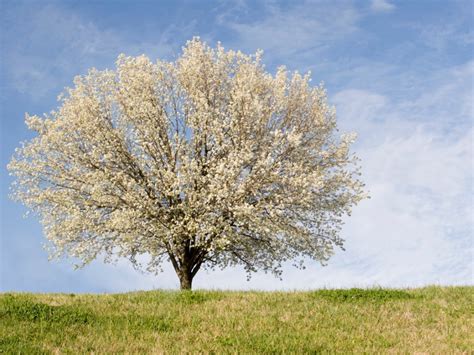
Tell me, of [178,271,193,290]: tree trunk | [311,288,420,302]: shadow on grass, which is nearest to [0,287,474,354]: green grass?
[311,288,420,302]: shadow on grass

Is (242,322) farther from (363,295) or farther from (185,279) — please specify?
(185,279)

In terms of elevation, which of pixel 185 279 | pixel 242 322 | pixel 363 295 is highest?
pixel 185 279

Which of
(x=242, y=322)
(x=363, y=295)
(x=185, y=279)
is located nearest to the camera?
(x=242, y=322)

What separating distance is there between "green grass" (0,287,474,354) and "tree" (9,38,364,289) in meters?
7.30

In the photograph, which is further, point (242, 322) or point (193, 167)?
point (193, 167)

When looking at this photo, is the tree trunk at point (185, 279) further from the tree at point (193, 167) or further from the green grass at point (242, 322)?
the green grass at point (242, 322)

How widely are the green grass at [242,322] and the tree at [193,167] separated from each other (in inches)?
288

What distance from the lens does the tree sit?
24.8 metres

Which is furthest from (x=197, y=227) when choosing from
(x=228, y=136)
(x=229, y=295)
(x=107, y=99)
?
(x=107, y=99)

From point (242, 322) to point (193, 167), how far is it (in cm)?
1161

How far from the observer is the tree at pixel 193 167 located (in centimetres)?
2483

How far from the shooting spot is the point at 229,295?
17172mm

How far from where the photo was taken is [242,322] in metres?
13.7

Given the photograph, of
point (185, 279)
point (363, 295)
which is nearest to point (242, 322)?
point (363, 295)
